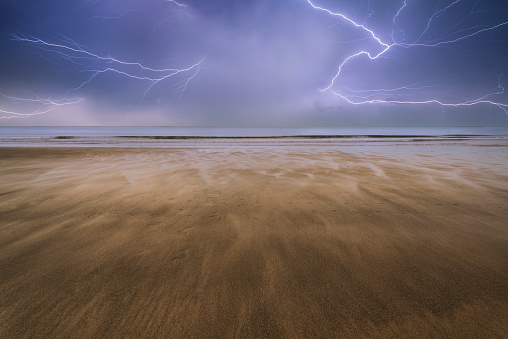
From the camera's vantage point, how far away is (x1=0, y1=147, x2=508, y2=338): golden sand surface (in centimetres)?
121

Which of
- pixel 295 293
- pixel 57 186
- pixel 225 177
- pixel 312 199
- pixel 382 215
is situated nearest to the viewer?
pixel 295 293

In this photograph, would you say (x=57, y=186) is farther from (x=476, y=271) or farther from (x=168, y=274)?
(x=476, y=271)

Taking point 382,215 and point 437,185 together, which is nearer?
point 382,215

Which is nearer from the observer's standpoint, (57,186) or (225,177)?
(57,186)

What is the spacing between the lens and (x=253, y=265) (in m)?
1.74

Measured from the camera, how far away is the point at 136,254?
1.88 meters

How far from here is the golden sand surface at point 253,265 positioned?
1205 millimetres

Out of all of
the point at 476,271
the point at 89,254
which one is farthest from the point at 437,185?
the point at 89,254

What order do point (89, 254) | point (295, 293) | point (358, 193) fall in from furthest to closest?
1. point (358, 193)
2. point (89, 254)
3. point (295, 293)

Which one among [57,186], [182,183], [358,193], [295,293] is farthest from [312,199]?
[57,186]

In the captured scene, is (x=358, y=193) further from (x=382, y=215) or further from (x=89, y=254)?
(x=89, y=254)

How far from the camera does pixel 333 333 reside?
3.78 feet

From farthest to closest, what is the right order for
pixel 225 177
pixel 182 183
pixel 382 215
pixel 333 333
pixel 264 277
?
pixel 225 177, pixel 182 183, pixel 382 215, pixel 264 277, pixel 333 333

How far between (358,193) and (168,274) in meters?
3.29
